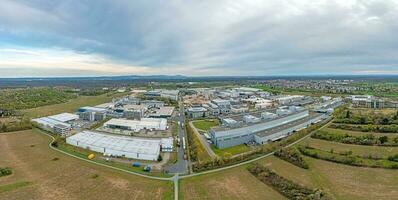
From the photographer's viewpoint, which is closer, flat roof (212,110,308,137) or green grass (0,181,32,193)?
green grass (0,181,32,193)

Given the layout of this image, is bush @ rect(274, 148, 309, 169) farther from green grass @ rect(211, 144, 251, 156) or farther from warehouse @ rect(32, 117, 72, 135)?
warehouse @ rect(32, 117, 72, 135)

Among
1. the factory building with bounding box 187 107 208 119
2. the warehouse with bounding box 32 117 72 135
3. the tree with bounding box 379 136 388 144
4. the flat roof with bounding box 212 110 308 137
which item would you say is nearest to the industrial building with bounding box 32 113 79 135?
the warehouse with bounding box 32 117 72 135

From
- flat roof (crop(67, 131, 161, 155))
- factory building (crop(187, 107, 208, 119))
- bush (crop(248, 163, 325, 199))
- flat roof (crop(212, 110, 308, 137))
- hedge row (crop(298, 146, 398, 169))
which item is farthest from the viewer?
factory building (crop(187, 107, 208, 119))

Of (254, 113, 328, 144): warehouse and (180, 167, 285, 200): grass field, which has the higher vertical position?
(254, 113, 328, 144): warehouse

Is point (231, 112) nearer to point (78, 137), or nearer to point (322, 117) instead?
point (322, 117)

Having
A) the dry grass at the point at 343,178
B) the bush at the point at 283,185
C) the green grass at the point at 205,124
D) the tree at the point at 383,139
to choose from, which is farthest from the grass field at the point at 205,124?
the tree at the point at 383,139

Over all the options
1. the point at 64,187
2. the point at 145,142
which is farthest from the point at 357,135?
the point at 64,187
